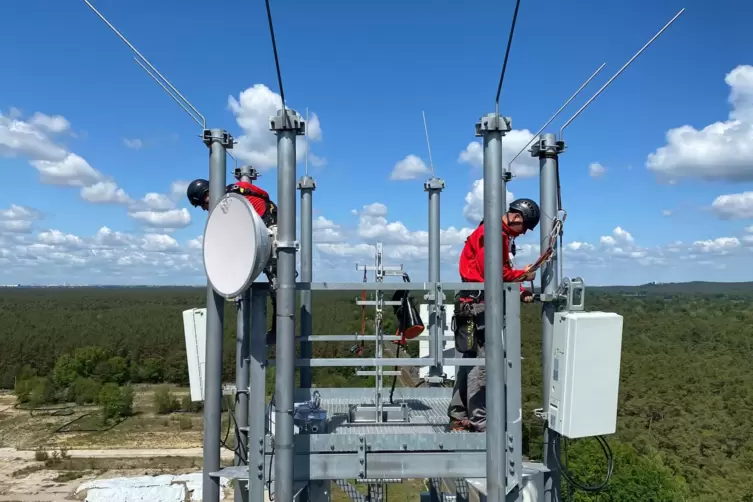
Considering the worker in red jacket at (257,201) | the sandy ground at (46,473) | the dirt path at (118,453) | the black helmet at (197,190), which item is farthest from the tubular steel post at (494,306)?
the dirt path at (118,453)

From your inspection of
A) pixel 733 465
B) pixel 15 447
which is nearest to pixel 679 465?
pixel 733 465

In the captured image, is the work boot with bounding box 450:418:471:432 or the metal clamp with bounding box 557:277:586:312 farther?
the work boot with bounding box 450:418:471:432

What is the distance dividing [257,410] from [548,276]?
122 inches

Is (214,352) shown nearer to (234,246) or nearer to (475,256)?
(234,246)

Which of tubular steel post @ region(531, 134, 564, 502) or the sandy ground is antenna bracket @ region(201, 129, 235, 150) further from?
the sandy ground

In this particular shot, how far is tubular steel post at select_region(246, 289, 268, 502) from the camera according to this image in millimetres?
5293

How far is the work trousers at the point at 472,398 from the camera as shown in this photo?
6.13m

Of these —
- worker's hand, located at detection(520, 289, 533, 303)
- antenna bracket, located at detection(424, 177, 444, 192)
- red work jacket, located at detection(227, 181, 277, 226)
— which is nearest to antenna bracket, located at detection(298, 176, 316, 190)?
antenna bracket, located at detection(424, 177, 444, 192)

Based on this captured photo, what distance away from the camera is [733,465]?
32.7m

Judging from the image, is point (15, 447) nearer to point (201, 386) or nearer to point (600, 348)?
point (201, 386)

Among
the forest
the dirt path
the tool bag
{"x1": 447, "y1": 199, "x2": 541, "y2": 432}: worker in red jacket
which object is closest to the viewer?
{"x1": 447, "y1": 199, "x2": 541, "y2": 432}: worker in red jacket

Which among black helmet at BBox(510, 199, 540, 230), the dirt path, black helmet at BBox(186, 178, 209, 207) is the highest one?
black helmet at BBox(186, 178, 209, 207)

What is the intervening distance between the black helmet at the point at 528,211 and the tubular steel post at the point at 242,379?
2.92 meters

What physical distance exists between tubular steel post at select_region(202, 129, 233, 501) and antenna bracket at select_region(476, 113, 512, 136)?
9.34 feet
